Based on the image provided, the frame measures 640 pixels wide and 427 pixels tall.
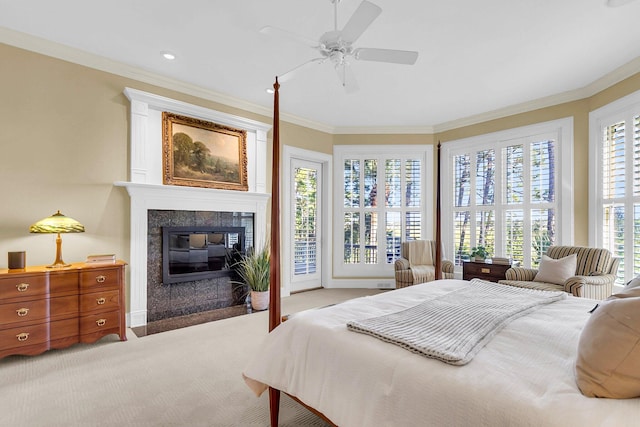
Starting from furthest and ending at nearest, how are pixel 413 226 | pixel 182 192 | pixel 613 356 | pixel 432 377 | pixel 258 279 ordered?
1. pixel 413 226
2. pixel 258 279
3. pixel 182 192
4. pixel 432 377
5. pixel 613 356

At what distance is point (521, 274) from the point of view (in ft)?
13.0

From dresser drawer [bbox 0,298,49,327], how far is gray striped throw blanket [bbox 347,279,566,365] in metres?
2.73

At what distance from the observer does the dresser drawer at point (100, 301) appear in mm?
2882

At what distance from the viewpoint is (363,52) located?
2281mm

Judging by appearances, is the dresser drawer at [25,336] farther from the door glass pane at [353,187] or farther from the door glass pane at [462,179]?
the door glass pane at [462,179]

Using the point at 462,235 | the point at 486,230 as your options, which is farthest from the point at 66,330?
the point at 486,230

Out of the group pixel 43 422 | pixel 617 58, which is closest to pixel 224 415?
pixel 43 422

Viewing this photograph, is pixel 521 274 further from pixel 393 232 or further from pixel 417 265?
pixel 393 232

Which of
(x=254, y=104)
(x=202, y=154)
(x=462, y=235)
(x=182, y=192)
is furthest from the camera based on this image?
(x=462, y=235)

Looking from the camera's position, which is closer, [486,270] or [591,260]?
[591,260]

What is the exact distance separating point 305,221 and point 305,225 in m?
0.07

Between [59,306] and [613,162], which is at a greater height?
[613,162]

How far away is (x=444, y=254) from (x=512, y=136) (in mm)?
2121

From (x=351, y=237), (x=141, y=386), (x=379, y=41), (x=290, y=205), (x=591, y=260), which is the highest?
(x=379, y=41)
